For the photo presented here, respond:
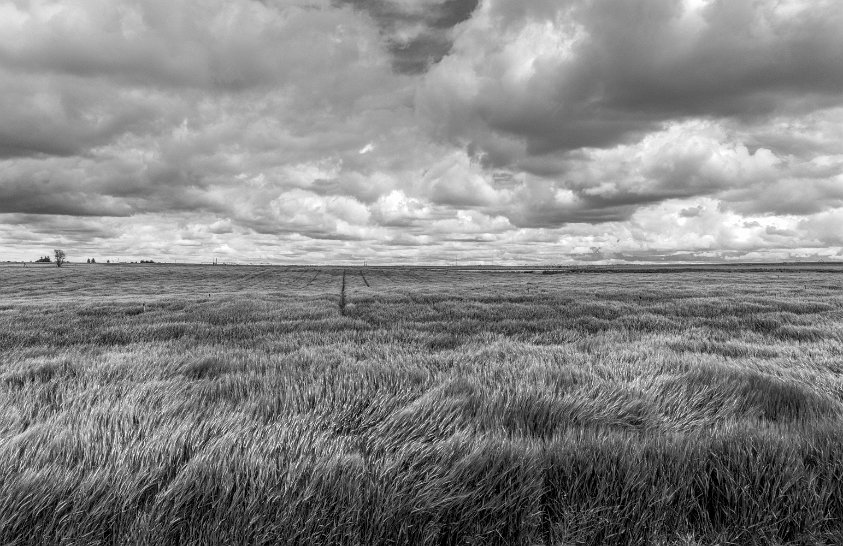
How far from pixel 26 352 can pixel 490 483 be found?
812 cm

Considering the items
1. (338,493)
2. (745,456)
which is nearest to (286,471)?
(338,493)

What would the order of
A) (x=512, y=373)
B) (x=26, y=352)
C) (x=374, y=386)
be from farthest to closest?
(x=26, y=352) → (x=512, y=373) → (x=374, y=386)

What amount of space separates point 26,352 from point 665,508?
895cm

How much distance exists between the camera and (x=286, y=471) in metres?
2.14

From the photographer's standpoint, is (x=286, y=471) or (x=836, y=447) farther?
(x=836, y=447)

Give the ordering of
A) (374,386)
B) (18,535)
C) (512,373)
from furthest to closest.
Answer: (512,373), (374,386), (18,535)

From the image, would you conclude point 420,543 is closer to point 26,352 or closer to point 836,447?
point 836,447

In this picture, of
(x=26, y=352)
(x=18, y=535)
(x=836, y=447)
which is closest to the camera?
(x=18, y=535)

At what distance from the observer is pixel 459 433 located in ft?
8.59

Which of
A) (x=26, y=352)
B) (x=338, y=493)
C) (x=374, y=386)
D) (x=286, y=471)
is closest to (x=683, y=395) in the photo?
(x=374, y=386)

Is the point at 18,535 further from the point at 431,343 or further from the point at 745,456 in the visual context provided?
the point at 431,343

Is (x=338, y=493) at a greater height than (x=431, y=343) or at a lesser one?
greater

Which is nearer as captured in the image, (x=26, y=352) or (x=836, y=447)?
(x=836, y=447)

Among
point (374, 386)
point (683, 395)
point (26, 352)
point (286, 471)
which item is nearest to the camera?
point (286, 471)
